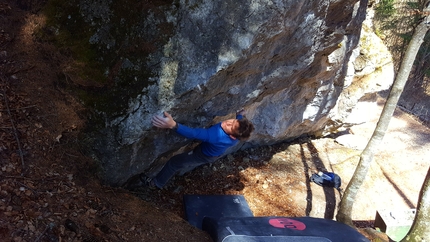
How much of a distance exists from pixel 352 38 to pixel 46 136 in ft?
20.9

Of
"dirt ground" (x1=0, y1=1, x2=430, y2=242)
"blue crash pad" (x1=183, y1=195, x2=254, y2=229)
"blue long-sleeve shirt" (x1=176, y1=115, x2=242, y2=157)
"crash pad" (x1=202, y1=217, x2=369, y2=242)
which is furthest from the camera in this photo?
"blue crash pad" (x1=183, y1=195, x2=254, y2=229)

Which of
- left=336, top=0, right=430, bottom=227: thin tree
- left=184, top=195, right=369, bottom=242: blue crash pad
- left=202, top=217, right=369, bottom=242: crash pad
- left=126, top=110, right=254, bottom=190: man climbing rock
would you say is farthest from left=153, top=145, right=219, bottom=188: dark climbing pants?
left=336, top=0, right=430, bottom=227: thin tree

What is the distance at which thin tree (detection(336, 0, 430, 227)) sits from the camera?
522 centimetres

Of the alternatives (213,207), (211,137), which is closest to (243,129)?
(211,137)

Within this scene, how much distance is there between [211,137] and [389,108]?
303 cm

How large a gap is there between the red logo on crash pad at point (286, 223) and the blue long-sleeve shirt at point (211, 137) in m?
1.34

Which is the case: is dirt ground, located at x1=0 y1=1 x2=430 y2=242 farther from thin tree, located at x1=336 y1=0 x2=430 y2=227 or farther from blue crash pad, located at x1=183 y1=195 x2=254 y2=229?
thin tree, located at x1=336 y1=0 x2=430 y2=227

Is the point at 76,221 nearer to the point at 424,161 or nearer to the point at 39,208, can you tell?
the point at 39,208

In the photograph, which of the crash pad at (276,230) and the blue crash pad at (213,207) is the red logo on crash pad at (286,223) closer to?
the crash pad at (276,230)

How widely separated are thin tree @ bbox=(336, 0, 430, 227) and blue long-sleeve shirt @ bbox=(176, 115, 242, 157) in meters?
2.56

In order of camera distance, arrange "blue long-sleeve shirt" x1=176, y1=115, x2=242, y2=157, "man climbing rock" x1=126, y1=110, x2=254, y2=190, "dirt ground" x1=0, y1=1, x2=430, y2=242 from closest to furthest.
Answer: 1. "dirt ground" x1=0, y1=1, x2=430, y2=242
2. "man climbing rock" x1=126, y1=110, x2=254, y2=190
3. "blue long-sleeve shirt" x1=176, y1=115, x2=242, y2=157

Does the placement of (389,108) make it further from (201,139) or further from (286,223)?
(201,139)

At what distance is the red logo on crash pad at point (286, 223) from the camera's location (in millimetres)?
4906

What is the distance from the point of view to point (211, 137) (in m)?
5.20
